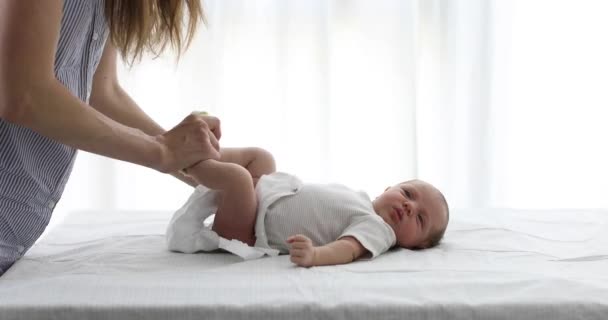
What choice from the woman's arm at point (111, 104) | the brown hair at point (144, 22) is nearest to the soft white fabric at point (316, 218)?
the woman's arm at point (111, 104)

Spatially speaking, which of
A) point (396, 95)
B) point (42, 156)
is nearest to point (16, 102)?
point (42, 156)

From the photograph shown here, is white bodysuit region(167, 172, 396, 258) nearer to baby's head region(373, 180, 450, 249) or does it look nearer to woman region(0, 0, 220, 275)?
baby's head region(373, 180, 450, 249)

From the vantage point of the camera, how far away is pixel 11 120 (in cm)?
134

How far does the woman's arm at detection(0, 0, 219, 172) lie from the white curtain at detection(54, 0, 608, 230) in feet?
6.27

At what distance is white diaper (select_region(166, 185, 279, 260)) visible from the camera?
1.65 metres

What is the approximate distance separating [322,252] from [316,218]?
0.61 feet

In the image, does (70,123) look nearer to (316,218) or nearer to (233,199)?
(233,199)

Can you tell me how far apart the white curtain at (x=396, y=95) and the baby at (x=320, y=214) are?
1469mm

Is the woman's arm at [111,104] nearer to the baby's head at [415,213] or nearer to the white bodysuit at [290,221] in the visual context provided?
the white bodysuit at [290,221]

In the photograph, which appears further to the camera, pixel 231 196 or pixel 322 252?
pixel 231 196

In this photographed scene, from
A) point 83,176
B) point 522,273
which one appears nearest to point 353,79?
point 83,176

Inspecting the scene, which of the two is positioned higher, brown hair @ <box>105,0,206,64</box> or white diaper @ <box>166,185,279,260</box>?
brown hair @ <box>105,0,206,64</box>

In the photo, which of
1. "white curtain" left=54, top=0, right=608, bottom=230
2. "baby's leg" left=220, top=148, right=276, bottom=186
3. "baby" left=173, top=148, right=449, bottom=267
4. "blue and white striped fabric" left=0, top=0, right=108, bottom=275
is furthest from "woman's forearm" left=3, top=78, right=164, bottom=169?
"white curtain" left=54, top=0, right=608, bottom=230

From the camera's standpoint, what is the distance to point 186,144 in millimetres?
1500
